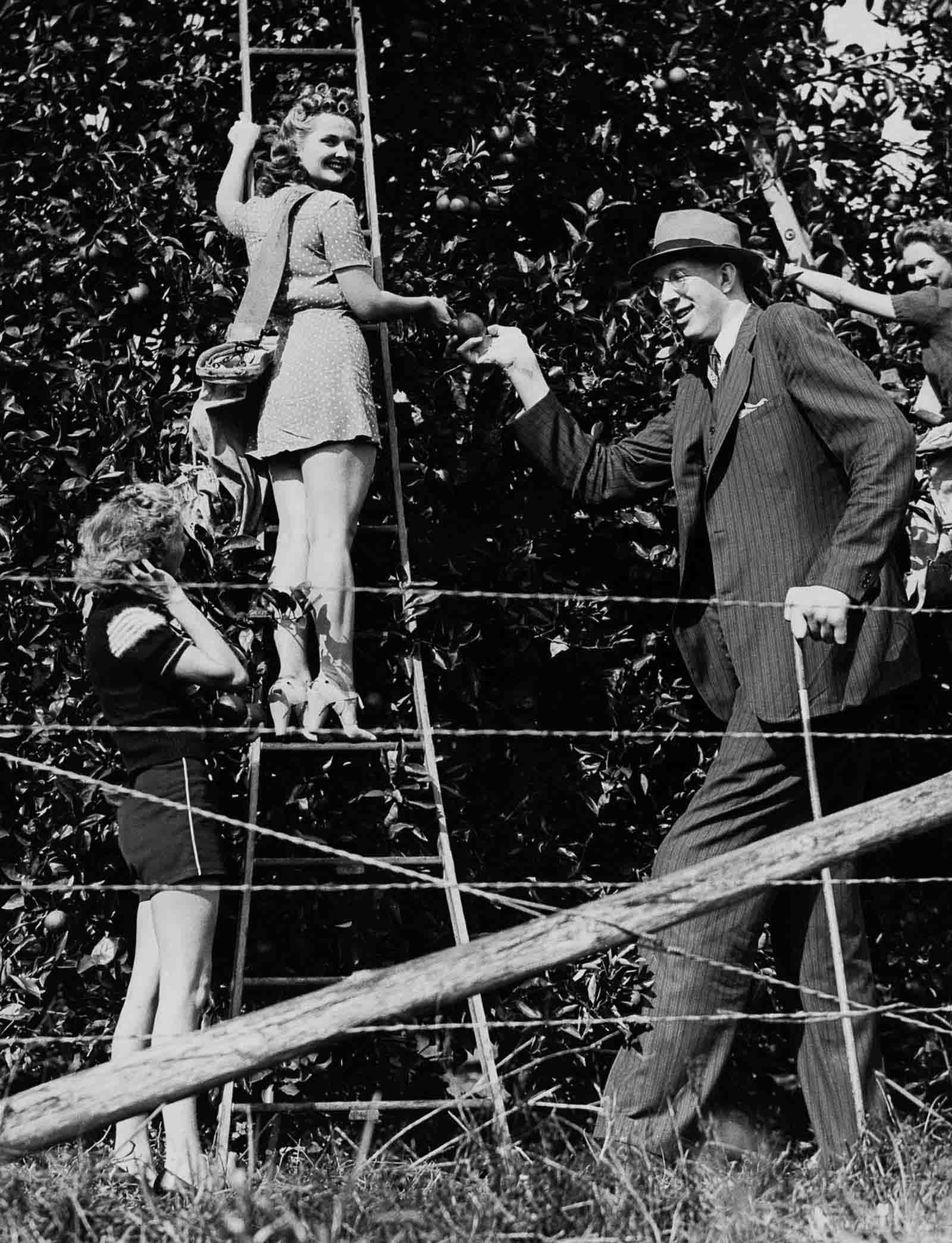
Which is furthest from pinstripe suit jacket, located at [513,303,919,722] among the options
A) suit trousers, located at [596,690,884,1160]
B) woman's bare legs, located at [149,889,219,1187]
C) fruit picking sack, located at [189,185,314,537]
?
woman's bare legs, located at [149,889,219,1187]

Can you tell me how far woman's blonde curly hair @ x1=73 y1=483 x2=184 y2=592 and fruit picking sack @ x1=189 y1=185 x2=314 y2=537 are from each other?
598 millimetres

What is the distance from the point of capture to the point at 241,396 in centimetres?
462

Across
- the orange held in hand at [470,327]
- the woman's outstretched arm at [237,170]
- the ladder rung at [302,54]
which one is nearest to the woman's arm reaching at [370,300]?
the orange held in hand at [470,327]

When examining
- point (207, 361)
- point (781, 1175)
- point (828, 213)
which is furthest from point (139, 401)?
point (781, 1175)

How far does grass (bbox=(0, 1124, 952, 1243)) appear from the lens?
2887 mm

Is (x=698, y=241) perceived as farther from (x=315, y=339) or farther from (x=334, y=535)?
(x=334, y=535)

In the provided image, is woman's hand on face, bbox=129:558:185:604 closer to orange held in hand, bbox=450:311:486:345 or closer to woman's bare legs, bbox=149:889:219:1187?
woman's bare legs, bbox=149:889:219:1187

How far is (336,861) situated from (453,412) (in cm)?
138

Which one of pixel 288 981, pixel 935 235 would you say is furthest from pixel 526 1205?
pixel 935 235

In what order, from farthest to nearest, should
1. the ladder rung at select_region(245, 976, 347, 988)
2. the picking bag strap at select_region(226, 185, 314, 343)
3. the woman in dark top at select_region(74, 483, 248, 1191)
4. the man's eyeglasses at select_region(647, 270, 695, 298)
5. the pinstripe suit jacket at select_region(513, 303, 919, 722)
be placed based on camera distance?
the picking bag strap at select_region(226, 185, 314, 343)
the man's eyeglasses at select_region(647, 270, 695, 298)
the ladder rung at select_region(245, 976, 347, 988)
the pinstripe suit jacket at select_region(513, 303, 919, 722)
the woman in dark top at select_region(74, 483, 248, 1191)

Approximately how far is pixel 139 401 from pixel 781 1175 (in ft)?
8.55

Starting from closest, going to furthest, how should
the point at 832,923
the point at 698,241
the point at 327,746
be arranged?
the point at 832,923
the point at 698,241
the point at 327,746

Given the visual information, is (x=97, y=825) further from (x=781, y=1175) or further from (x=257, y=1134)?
(x=781, y=1175)

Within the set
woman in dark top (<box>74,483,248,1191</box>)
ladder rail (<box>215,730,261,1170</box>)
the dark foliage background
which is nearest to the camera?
woman in dark top (<box>74,483,248,1191</box>)
